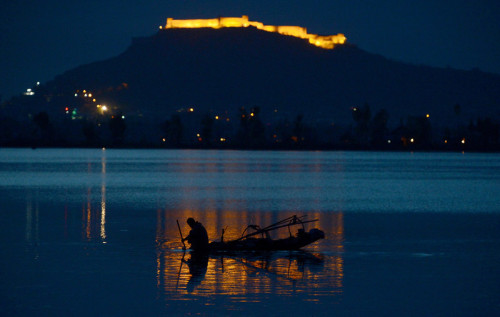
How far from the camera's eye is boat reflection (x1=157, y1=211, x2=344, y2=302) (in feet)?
74.1

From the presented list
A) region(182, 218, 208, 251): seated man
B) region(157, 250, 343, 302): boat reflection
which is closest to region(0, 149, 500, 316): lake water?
region(157, 250, 343, 302): boat reflection

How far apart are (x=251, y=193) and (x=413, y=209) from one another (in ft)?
54.1

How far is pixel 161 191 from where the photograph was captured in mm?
65500

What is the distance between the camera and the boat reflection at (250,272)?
74.1 ft

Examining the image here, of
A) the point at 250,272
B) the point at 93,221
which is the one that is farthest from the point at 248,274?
the point at 93,221

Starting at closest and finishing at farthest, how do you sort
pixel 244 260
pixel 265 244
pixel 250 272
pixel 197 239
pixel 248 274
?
pixel 248 274 → pixel 250 272 → pixel 244 260 → pixel 197 239 → pixel 265 244

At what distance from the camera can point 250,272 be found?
2558cm

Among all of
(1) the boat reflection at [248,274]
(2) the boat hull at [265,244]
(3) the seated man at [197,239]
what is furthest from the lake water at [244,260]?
(2) the boat hull at [265,244]

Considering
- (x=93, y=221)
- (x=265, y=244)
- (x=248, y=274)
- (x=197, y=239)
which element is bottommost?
(x=248, y=274)

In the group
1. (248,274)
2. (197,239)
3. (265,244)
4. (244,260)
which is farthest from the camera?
(265,244)

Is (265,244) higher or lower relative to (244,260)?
higher

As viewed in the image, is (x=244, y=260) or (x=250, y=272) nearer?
(x=250, y=272)

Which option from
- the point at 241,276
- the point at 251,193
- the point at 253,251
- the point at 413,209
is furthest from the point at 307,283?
the point at 251,193

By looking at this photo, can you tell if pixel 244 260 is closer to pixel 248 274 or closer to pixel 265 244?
pixel 265 244
